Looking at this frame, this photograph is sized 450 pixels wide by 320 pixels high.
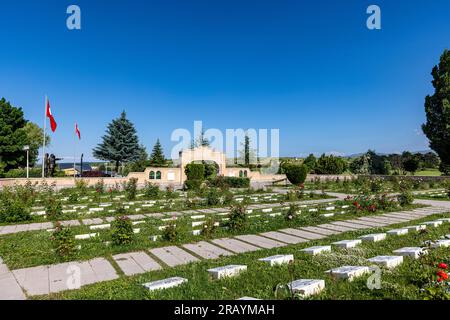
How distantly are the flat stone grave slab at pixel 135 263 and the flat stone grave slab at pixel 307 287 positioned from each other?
228 cm

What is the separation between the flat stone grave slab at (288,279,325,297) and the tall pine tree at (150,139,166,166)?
38.9 meters

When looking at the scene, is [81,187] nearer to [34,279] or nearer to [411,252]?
[34,279]

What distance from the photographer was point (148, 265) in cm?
495

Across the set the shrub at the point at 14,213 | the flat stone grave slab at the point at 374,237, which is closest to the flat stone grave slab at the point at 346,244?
the flat stone grave slab at the point at 374,237

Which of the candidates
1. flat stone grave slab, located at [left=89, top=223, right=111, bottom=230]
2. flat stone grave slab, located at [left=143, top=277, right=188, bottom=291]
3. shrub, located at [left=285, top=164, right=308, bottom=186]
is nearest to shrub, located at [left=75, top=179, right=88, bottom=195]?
flat stone grave slab, located at [left=89, top=223, right=111, bottom=230]

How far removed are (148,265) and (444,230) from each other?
6.76m

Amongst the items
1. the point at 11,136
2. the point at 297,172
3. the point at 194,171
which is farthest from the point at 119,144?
the point at 297,172

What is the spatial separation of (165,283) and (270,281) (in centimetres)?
134

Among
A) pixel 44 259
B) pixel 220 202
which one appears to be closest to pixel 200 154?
pixel 220 202

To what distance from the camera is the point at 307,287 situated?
3359 mm

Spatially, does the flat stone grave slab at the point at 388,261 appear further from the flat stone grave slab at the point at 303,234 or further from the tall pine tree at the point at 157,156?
the tall pine tree at the point at 157,156

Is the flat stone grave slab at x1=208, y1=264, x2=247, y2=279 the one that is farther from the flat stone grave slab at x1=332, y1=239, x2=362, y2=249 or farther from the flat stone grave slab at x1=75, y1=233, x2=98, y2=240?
the flat stone grave slab at x1=75, y1=233, x2=98, y2=240

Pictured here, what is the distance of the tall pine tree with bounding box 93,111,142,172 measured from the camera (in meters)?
41.9
